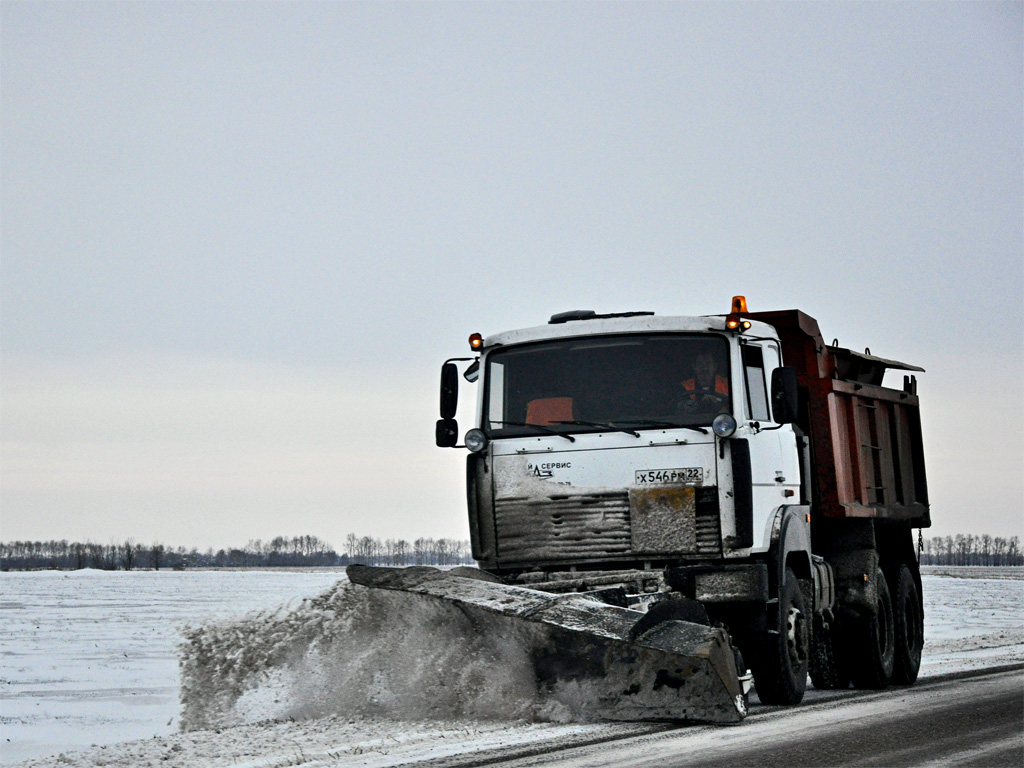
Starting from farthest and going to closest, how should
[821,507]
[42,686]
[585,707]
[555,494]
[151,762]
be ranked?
1. [42,686]
2. [821,507]
3. [555,494]
4. [585,707]
5. [151,762]

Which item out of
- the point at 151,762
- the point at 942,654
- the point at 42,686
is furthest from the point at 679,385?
the point at 942,654

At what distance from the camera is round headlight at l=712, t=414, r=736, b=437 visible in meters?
9.30

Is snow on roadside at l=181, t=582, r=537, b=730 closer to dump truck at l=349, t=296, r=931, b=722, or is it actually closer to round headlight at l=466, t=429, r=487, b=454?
dump truck at l=349, t=296, r=931, b=722

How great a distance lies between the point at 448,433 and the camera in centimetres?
1019

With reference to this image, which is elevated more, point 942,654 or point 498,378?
point 498,378

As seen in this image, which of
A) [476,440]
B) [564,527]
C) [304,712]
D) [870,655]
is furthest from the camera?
[870,655]

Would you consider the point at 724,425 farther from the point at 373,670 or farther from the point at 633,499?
the point at 373,670

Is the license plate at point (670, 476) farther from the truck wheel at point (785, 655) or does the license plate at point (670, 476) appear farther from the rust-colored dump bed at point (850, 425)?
the rust-colored dump bed at point (850, 425)

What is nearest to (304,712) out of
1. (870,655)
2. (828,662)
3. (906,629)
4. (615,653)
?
(615,653)

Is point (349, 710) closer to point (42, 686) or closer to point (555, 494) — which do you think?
point (555, 494)

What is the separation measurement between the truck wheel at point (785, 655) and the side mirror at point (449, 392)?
2.93 m

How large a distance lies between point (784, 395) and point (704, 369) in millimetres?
642

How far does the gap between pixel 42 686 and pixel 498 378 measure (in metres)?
7.30

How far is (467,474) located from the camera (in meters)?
9.95
